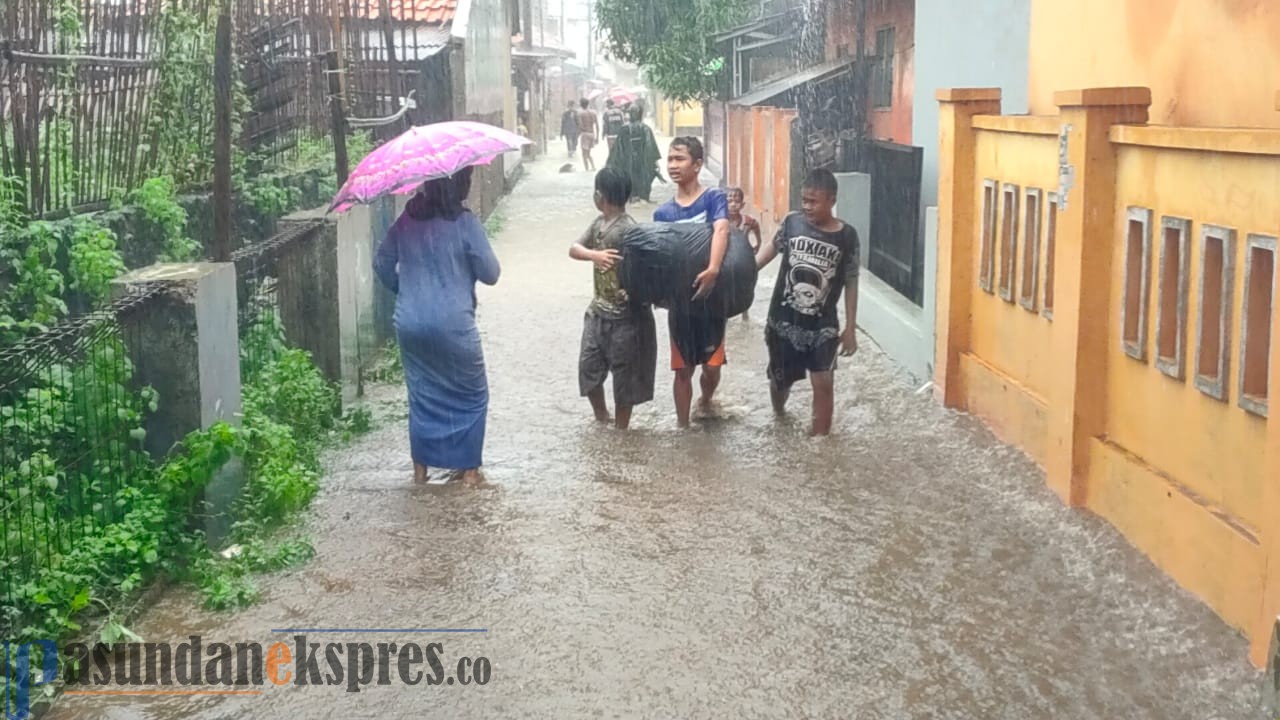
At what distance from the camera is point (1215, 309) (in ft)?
15.9

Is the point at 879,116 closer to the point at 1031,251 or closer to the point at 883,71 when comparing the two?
the point at 883,71

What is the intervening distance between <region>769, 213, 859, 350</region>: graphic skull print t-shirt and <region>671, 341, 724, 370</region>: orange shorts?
414 mm

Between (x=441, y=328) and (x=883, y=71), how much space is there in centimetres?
1296

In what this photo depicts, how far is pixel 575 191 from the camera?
27.4m

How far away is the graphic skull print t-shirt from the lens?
23.7ft

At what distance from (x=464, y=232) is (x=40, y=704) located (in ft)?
9.85

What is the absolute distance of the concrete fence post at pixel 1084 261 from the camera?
226 inches

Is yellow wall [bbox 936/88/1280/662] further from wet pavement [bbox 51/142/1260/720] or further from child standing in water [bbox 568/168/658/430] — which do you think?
child standing in water [bbox 568/168/658/430]

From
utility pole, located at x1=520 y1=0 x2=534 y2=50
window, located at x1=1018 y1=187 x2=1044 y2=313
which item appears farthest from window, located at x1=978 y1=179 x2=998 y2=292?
utility pole, located at x1=520 y1=0 x2=534 y2=50

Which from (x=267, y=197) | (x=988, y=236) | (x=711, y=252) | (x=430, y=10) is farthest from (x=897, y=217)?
(x=430, y=10)

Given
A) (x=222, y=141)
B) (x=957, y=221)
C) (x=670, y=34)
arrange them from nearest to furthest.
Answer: (x=222, y=141) < (x=957, y=221) < (x=670, y=34)

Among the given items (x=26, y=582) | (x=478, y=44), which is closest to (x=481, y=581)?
(x=26, y=582)

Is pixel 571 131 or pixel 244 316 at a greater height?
pixel 571 131

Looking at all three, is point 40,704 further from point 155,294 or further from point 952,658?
point 952,658
